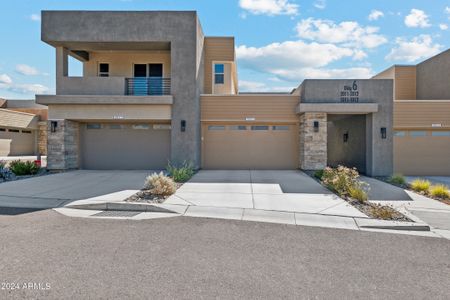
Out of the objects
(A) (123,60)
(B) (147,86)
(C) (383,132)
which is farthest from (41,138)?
(C) (383,132)

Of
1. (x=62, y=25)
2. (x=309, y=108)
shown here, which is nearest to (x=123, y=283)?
(x=309, y=108)

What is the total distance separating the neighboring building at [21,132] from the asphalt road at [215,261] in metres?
20.5

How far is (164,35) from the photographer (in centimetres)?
1298

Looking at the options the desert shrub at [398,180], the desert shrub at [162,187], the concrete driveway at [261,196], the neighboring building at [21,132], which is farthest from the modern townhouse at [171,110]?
the neighboring building at [21,132]

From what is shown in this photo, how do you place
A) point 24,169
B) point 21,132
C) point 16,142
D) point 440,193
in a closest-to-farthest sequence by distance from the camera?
1. point 440,193
2. point 24,169
3. point 16,142
4. point 21,132

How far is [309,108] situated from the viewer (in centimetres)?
1307

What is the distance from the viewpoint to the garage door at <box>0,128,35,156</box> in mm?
21672

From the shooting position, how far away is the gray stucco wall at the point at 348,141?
14047 mm

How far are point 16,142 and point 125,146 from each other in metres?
15.3

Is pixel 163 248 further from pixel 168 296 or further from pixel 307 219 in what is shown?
pixel 307 219

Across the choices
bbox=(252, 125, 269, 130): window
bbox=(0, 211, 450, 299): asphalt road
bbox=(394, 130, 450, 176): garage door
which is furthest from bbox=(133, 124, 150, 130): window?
bbox=(394, 130, 450, 176): garage door

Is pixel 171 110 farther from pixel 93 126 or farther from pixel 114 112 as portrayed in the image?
pixel 93 126

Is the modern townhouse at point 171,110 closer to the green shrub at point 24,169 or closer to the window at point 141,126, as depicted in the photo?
the window at point 141,126

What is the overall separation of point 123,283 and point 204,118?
11.3m
